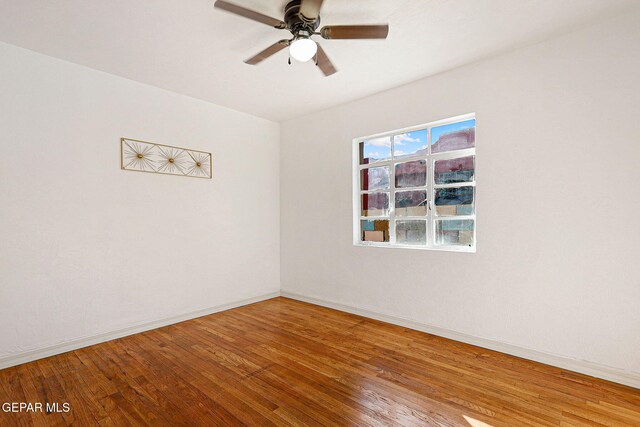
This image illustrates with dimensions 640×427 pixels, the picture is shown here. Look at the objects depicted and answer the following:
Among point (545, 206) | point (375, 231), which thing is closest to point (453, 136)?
point (545, 206)

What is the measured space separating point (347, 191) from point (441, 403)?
8.37 feet

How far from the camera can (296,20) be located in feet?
6.84

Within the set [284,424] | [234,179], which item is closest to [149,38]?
[234,179]

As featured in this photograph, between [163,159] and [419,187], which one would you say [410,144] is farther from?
[163,159]

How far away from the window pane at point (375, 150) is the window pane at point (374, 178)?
124 mm

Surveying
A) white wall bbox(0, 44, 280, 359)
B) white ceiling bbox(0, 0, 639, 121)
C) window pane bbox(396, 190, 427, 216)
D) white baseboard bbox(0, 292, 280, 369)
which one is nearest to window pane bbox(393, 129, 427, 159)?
window pane bbox(396, 190, 427, 216)

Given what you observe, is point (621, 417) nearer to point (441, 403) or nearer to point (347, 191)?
point (441, 403)

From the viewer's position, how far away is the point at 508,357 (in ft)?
8.70

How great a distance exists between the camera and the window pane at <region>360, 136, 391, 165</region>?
3.77m

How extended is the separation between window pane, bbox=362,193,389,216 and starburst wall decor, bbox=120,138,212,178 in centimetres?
208

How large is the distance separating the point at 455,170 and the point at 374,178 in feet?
3.34

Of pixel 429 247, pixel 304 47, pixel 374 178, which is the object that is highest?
pixel 304 47

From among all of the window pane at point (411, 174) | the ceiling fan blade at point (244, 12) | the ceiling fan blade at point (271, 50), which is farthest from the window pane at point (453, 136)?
the ceiling fan blade at point (244, 12)

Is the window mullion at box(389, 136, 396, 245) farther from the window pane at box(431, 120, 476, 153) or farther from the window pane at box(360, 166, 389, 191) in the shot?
the window pane at box(431, 120, 476, 153)
